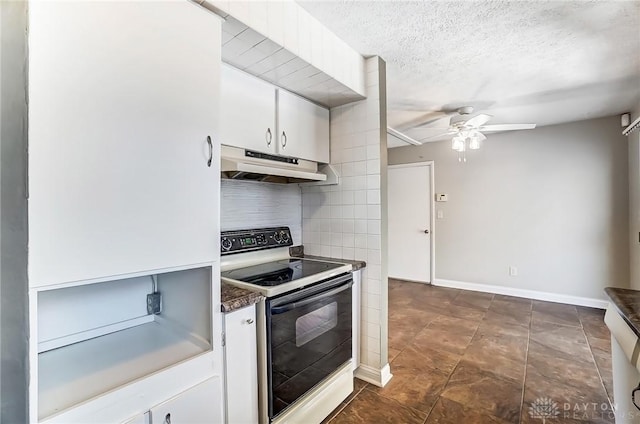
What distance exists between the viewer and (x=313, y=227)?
2516mm

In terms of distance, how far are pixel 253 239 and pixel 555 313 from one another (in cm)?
367

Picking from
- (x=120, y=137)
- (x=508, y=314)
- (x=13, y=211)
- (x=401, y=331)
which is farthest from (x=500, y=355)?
(x=13, y=211)

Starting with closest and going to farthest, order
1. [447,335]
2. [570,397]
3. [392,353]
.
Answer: [570,397] → [392,353] → [447,335]

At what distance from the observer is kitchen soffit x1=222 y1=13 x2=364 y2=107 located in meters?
1.46

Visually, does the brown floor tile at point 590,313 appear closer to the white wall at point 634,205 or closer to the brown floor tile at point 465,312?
the white wall at point 634,205

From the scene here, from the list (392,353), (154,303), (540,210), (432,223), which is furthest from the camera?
(432,223)

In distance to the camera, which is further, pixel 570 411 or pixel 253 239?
pixel 253 239

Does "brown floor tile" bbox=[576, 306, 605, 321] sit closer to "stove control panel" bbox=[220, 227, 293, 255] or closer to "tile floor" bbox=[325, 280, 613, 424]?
"tile floor" bbox=[325, 280, 613, 424]

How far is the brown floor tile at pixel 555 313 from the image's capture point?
131 inches

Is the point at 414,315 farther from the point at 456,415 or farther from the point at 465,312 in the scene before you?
the point at 456,415

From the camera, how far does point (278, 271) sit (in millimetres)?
1901

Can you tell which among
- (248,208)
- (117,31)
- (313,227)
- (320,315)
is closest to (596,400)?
(320,315)

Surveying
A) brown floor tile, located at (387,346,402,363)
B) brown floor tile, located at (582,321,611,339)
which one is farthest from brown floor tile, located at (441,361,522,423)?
brown floor tile, located at (582,321,611,339)

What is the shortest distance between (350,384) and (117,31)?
7.32ft
